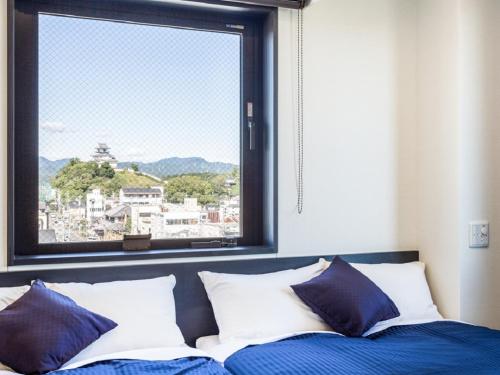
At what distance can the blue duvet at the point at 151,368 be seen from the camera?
1698 mm

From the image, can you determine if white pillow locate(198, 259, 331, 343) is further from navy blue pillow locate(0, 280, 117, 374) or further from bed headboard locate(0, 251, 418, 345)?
navy blue pillow locate(0, 280, 117, 374)

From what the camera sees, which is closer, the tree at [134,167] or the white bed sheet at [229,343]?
the white bed sheet at [229,343]

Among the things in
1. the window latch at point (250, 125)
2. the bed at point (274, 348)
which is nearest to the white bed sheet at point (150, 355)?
the bed at point (274, 348)

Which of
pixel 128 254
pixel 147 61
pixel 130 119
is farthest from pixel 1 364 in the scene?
pixel 147 61

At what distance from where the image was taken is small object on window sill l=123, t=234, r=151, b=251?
2.37m

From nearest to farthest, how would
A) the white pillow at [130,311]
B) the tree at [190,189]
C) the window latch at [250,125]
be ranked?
the white pillow at [130,311] < the tree at [190,189] < the window latch at [250,125]

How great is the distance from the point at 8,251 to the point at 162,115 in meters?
0.97

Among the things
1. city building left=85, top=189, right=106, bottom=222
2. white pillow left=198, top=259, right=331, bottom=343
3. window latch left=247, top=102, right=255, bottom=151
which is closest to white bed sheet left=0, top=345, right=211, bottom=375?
white pillow left=198, top=259, right=331, bottom=343

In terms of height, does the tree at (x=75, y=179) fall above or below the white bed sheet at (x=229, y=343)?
above

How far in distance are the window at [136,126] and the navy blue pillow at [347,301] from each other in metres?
0.48

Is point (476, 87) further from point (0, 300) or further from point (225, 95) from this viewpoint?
point (0, 300)

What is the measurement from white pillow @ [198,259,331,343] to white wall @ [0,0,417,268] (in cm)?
30

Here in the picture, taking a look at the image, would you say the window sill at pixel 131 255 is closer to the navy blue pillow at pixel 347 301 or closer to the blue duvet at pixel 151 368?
the navy blue pillow at pixel 347 301

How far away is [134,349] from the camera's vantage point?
1.94 m
